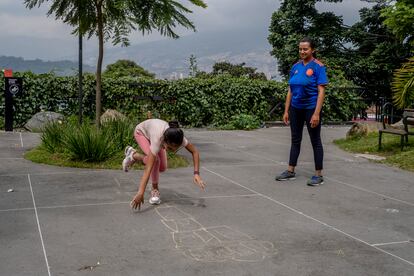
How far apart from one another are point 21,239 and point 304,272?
225 centimetres

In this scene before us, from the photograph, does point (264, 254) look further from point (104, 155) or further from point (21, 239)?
point (104, 155)

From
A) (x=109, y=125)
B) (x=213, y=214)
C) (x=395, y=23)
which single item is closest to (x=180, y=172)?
(x=109, y=125)

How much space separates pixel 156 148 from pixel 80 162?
2943 millimetres

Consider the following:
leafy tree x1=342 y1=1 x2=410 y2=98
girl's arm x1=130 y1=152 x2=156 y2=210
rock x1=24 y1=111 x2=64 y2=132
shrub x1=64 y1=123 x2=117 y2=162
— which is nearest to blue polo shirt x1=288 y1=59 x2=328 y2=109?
girl's arm x1=130 y1=152 x2=156 y2=210

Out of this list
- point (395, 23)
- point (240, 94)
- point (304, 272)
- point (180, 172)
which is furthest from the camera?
point (240, 94)

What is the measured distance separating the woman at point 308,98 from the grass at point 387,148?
240 cm

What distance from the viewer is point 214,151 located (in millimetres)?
9570

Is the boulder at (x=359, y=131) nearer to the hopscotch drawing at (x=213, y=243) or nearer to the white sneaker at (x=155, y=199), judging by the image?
the white sneaker at (x=155, y=199)

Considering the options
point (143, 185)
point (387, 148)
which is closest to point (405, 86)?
point (387, 148)

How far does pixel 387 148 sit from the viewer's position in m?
9.80

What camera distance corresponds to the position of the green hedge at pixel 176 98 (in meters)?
13.6

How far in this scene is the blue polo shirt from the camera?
6.30 m

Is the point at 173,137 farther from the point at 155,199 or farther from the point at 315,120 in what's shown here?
the point at 315,120

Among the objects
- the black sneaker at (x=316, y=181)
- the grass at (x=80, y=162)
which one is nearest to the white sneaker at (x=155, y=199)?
the grass at (x=80, y=162)
